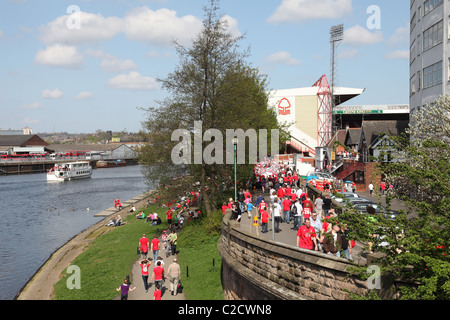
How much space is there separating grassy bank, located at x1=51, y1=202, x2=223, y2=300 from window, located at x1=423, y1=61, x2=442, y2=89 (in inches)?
738

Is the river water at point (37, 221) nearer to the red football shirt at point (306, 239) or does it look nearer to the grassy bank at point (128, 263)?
the grassy bank at point (128, 263)

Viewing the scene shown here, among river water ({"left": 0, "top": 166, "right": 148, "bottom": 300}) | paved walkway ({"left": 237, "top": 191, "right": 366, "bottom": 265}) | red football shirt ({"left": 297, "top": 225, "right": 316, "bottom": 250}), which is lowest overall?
river water ({"left": 0, "top": 166, "right": 148, "bottom": 300})

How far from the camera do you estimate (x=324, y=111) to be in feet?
318

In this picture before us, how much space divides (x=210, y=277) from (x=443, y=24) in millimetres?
23506

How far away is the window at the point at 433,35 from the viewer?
29897mm

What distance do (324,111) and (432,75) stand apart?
66.0 m

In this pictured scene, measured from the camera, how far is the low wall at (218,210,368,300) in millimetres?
10242

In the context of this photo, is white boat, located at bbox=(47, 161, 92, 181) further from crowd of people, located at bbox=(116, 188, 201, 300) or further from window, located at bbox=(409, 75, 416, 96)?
window, located at bbox=(409, 75, 416, 96)

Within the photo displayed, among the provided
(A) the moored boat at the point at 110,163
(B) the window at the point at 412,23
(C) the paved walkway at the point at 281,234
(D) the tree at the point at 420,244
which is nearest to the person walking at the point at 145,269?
(C) the paved walkway at the point at 281,234

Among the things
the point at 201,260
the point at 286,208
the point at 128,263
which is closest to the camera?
the point at 286,208

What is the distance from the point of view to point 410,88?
38688 mm

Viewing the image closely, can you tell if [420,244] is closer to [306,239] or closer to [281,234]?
[306,239]

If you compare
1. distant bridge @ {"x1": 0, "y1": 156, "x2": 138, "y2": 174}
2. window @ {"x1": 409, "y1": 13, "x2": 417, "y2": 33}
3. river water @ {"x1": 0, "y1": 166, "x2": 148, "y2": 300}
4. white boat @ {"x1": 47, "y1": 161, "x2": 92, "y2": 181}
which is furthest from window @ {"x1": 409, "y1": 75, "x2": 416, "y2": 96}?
distant bridge @ {"x1": 0, "y1": 156, "x2": 138, "y2": 174}

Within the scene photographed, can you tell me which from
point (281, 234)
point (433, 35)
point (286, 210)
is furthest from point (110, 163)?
point (281, 234)
